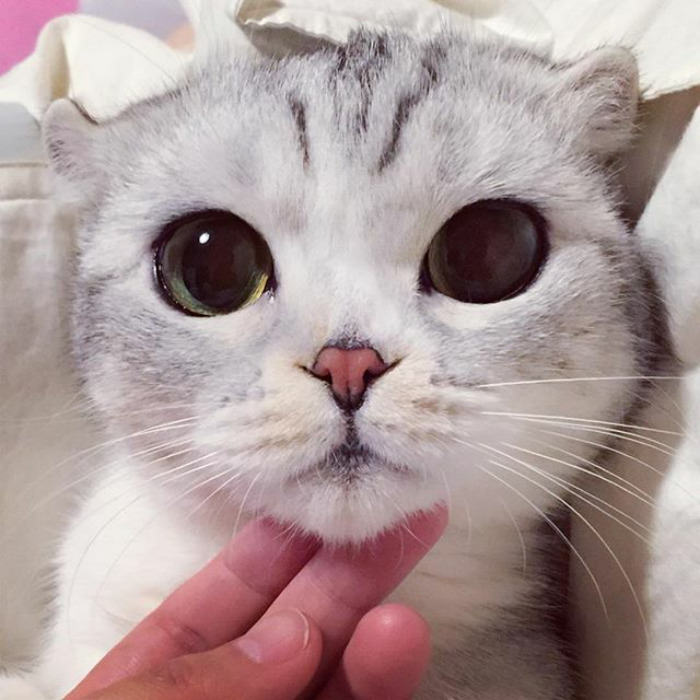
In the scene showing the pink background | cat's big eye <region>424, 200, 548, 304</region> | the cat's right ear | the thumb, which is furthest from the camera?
the pink background

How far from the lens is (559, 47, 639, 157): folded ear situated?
0.84 metres

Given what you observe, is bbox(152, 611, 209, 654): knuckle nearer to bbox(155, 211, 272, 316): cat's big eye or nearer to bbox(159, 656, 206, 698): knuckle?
bbox(159, 656, 206, 698): knuckle

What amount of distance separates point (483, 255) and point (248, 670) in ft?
1.30

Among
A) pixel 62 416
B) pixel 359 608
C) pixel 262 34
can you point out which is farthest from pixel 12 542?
pixel 262 34

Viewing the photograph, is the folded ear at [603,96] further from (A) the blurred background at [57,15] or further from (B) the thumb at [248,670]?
(A) the blurred background at [57,15]

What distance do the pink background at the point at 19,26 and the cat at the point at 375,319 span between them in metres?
0.55

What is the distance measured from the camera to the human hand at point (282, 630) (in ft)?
2.14

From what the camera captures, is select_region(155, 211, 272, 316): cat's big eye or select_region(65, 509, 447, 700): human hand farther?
select_region(155, 211, 272, 316): cat's big eye

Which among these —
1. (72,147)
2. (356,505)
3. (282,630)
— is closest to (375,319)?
(356,505)

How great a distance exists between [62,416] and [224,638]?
18.6 inches

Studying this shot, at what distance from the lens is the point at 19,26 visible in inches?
56.6

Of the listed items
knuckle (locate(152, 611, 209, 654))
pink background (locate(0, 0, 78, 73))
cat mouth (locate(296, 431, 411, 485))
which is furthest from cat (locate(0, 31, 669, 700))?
pink background (locate(0, 0, 78, 73))

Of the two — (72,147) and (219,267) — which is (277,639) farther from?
(72,147)

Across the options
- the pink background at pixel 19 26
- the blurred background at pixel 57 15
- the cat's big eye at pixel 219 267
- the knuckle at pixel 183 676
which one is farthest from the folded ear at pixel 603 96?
the pink background at pixel 19 26
